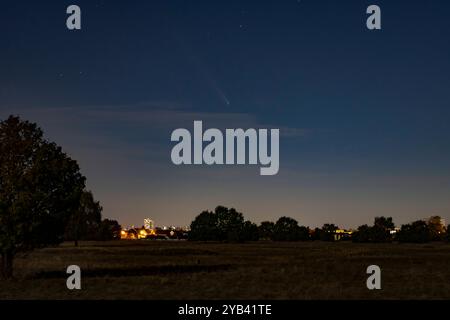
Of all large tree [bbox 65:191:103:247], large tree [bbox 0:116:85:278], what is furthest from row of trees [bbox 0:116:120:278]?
large tree [bbox 65:191:103:247]

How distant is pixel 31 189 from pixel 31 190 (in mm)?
67

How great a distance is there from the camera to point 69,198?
1549 inches

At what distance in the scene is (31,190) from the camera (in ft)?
125

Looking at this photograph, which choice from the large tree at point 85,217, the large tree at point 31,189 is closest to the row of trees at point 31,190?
the large tree at point 31,189

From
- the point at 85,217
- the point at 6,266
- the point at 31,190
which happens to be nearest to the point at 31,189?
the point at 31,190

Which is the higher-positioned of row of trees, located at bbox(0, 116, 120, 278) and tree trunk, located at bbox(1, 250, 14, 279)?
row of trees, located at bbox(0, 116, 120, 278)

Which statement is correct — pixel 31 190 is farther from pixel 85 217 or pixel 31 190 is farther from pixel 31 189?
pixel 85 217

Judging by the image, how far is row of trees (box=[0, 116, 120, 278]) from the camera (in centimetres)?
3731

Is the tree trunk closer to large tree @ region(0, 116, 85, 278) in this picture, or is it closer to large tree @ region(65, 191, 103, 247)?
large tree @ region(0, 116, 85, 278)

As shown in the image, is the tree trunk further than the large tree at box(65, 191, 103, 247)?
No

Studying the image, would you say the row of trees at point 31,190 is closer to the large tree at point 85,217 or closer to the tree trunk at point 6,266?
the tree trunk at point 6,266

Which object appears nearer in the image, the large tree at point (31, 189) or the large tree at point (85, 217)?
the large tree at point (31, 189)

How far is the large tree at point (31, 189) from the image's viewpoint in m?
37.3
